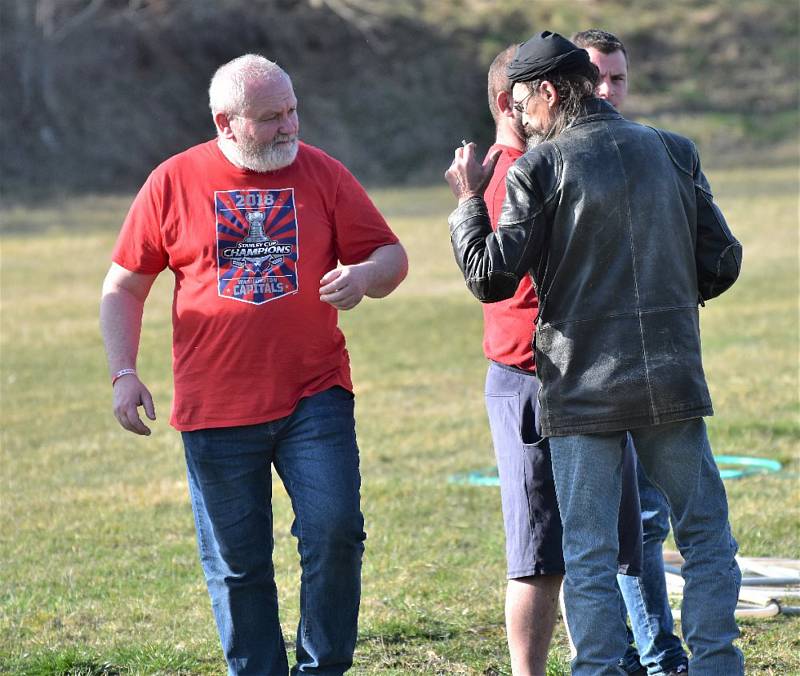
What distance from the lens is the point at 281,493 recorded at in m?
8.29

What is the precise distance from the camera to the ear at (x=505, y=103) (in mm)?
4129

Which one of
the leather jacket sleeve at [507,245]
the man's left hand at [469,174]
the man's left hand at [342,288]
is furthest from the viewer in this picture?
the man's left hand at [342,288]

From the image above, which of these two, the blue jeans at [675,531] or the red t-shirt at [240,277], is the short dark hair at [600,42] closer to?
the red t-shirt at [240,277]

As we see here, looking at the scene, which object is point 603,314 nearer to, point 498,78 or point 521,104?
point 521,104

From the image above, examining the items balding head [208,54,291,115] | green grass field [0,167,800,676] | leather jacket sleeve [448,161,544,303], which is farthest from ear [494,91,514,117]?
green grass field [0,167,800,676]

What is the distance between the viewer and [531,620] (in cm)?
407

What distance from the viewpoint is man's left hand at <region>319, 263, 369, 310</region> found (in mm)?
4012

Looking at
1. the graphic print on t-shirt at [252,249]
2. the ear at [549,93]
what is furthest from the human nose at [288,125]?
the ear at [549,93]

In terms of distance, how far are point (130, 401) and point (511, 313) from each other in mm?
1217

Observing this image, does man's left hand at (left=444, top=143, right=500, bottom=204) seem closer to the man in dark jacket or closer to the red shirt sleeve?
the man in dark jacket

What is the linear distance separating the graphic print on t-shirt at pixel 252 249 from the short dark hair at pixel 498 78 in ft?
2.45

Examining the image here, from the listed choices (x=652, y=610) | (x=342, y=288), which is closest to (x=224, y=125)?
(x=342, y=288)

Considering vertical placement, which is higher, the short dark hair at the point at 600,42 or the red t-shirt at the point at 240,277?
the short dark hair at the point at 600,42

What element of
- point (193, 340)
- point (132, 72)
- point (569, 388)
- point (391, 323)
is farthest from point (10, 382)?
point (132, 72)
